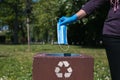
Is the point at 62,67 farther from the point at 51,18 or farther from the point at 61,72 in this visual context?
the point at 51,18

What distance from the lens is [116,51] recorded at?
3.93 m

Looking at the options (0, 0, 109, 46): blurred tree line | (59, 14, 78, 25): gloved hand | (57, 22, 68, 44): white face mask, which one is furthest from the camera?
(0, 0, 109, 46): blurred tree line

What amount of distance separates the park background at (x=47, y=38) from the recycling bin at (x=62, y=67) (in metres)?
0.56

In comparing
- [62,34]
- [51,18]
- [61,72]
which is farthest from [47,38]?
[62,34]

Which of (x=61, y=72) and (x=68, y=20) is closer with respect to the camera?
(x=68, y=20)

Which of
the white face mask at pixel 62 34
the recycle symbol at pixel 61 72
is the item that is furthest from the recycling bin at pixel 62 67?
the white face mask at pixel 62 34

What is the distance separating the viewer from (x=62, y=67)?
4.61 meters

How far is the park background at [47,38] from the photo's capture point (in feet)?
37.6

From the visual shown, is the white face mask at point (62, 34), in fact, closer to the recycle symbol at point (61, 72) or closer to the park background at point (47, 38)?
the recycle symbol at point (61, 72)

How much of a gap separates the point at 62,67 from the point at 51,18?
45139mm

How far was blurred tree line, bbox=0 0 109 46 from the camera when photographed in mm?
28594

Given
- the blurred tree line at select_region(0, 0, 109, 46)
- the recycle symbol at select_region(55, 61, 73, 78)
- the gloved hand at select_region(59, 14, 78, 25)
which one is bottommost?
the recycle symbol at select_region(55, 61, 73, 78)

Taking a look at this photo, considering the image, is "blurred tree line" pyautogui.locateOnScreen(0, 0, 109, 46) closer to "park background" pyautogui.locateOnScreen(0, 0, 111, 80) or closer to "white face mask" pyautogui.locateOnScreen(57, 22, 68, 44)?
"park background" pyautogui.locateOnScreen(0, 0, 111, 80)

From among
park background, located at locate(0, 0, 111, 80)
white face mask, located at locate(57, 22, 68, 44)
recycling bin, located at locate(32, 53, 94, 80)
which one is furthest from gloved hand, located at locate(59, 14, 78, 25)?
recycling bin, located at locate(32, 53, 94, 80)
